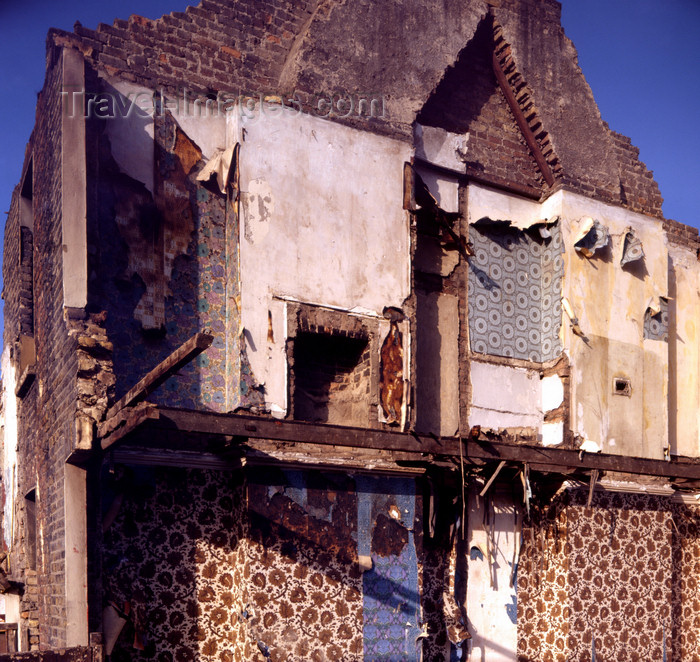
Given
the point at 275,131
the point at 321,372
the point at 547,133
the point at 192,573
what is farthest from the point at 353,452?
the point at 547,133

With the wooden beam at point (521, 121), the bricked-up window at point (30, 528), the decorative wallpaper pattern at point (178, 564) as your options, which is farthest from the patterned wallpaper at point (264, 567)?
the wooden beam at point (521, 121)

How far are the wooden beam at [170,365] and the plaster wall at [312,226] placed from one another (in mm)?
2069

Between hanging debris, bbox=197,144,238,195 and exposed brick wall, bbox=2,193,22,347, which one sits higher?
hanging debris, bbox=197,144,238,195

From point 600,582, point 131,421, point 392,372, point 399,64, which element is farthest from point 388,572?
point 399,64

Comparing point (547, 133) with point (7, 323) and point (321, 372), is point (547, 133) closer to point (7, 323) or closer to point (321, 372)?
point (321, 372)

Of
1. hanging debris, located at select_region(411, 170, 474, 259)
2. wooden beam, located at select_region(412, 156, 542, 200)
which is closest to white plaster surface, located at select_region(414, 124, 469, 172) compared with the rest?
wooden beam, located at select_region(412, 156, 542, 200)

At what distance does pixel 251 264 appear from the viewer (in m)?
8.62

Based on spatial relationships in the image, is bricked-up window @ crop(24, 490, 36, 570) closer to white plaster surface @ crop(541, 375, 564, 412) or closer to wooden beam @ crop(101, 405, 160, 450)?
wooden beam @ crop(101, 405, 160, 450)

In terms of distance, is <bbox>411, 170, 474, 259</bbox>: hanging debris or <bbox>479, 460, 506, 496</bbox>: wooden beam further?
<bbox>411, 170, 474, 259</bbox>: hanging debris

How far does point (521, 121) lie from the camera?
440 inches

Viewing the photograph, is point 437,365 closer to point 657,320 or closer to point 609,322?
point 609,322

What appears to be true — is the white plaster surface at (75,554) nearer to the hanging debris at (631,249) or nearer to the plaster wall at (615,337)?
the plaster wall at (615,337)

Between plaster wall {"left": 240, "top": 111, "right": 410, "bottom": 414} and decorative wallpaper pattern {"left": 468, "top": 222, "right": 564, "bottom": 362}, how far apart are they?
1.26 meters

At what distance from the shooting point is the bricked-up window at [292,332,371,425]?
923cm
